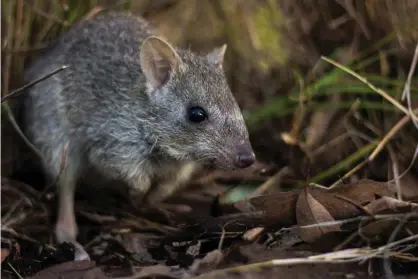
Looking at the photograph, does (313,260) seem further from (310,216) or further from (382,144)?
(382,144)

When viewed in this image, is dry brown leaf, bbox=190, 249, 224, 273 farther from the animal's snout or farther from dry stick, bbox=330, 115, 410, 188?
dry stick, bbox=330, 115, 410, 188

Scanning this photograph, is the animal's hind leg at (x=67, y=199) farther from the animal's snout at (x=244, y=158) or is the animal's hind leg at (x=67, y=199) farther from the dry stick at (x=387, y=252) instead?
the dry stick at (x=387, y=252)

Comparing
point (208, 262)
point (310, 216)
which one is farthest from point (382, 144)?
point (208, 262)

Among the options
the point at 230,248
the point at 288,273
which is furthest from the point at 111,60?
the point at 288,273

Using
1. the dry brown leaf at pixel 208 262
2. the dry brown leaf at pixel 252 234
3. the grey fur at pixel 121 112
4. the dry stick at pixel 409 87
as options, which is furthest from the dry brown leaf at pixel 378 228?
the dry stick at pixel 409 87

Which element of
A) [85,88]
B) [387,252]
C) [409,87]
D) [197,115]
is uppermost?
[85,88]

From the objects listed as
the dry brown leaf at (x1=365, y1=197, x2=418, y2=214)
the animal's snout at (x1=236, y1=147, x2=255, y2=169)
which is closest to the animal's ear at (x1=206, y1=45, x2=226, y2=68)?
the animal's snout at (x1=236, y1=147, x2=255, y2=169)

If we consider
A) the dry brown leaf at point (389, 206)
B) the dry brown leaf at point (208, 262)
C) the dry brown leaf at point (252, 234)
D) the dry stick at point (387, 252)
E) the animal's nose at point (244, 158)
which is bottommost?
the dry stick at point (387, 252)
